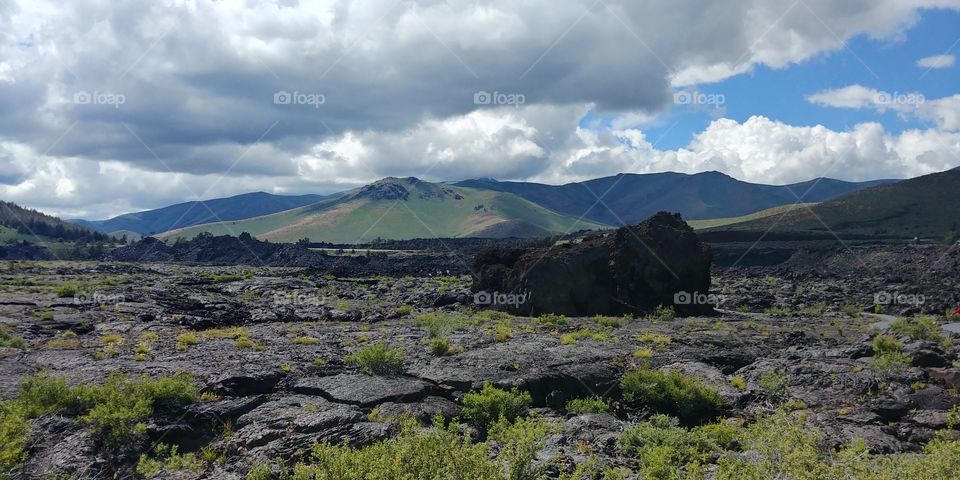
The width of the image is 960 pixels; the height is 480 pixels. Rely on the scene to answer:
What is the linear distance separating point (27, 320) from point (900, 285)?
84.8m

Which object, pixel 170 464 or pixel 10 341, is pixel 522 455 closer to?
pixel 170 464

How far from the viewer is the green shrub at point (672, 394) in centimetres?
2081

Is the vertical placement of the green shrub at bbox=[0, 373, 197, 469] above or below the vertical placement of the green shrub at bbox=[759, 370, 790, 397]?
above

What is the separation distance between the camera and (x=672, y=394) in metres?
21.0

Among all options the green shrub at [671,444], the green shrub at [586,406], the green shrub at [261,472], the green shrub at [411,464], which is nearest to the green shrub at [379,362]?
the green shrub at [586,406]

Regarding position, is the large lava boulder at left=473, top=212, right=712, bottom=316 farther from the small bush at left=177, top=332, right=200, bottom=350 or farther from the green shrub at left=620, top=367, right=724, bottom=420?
the small bush at left=177, top=332, right=200, bottom=350

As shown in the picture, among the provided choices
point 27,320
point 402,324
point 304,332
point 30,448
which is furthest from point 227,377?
point 27,320

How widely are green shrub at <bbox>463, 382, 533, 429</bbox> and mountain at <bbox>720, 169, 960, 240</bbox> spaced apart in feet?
500

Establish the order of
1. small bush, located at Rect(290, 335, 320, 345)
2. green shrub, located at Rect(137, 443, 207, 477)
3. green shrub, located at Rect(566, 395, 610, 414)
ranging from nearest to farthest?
green shrub, located at Rect(137, 443, 207, 477), green shrub, located at Rect(566, 395, 610, 414), small bush, located at Rect(290, 335, 320, 345)

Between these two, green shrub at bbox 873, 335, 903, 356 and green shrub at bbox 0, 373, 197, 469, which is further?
green shrub at bbox 873, 335, 903, 356

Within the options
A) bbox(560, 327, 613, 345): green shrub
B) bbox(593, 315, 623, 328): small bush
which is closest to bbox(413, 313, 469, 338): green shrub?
bbox(560, 327, 613, 345): green shrub

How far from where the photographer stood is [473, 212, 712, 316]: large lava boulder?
166 feet

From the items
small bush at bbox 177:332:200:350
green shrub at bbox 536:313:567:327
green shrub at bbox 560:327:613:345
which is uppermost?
small bush at bbox 177:332:200:350

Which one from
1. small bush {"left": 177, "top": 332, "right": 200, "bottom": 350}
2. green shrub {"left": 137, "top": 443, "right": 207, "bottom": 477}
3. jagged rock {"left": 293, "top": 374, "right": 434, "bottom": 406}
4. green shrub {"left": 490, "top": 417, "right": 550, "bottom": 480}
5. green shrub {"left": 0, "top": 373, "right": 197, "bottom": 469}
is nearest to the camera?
green shrub {"left": 490, "top": 417, "right": 550, "bottom": 480}
